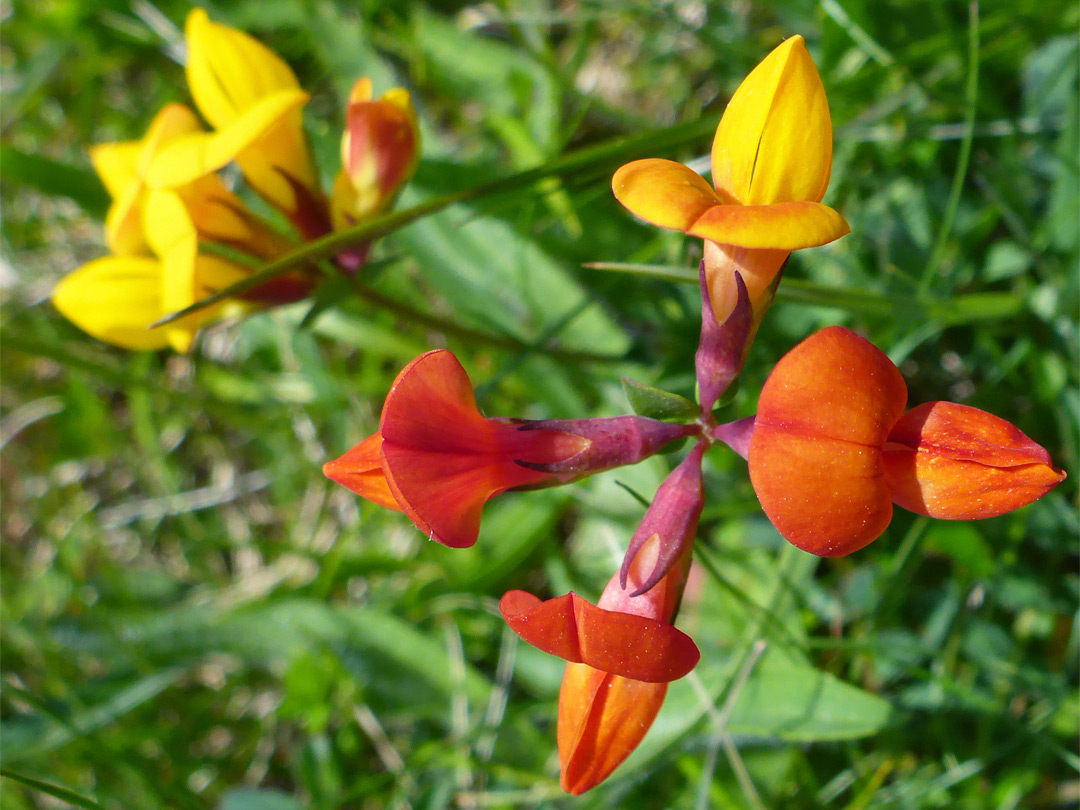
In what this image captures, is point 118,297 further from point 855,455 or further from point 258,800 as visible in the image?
point 855,455

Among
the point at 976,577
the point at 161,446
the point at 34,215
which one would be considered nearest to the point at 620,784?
the point at 976,577

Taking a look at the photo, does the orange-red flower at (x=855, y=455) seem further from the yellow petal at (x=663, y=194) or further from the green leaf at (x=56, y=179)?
the green leaf at (x=56, y=179)

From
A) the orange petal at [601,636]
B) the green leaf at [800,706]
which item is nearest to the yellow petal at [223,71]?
the orange petal at [601,636]

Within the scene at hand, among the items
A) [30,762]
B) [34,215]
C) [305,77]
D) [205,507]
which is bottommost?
[30,762]

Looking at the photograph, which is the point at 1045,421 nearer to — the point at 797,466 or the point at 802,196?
the point at 802,196

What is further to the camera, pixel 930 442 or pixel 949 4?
pixel 949 4

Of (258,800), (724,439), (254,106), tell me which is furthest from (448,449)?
(258,800)

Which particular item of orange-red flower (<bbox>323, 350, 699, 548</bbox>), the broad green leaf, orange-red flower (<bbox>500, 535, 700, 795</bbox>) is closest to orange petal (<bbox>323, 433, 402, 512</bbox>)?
orange-red flower (<bbox>323, 350, 699, 548</bbox>)
